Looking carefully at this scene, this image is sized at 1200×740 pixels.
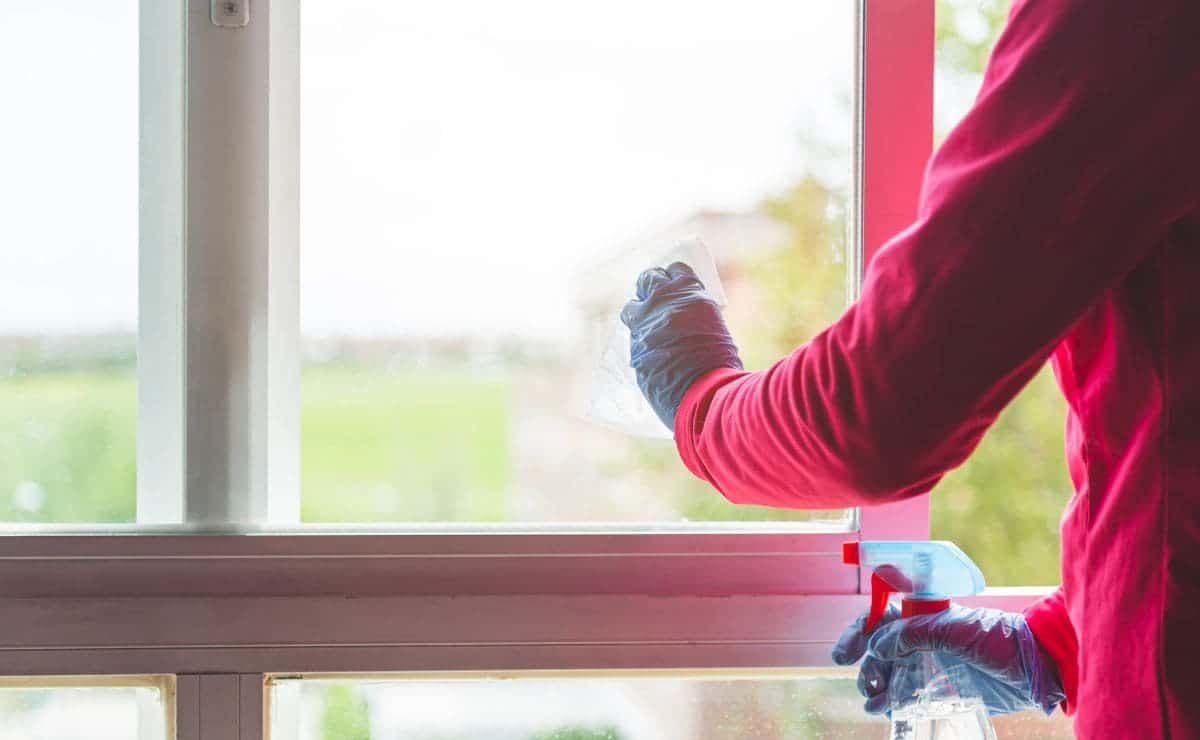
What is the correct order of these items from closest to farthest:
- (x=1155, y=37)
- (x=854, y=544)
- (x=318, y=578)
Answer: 1. (x=1155, y=37)
2. (x=854, y=544)
3. (x=318, y=578)

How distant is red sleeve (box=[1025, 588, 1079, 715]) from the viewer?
2.86ft

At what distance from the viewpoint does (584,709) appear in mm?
1083

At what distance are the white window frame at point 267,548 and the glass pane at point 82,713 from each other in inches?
2.6

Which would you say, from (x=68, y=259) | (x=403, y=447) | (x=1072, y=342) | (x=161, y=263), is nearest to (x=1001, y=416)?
(x=1072, y=342)

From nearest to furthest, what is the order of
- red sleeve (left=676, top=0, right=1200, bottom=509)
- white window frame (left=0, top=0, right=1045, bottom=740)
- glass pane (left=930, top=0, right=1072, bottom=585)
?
red sleeve (left=676, top=0, right=1200, bottom=509), white window frame (left=0, top=0, right=1045, bottom=740), glass pane (left=930, top=0, right=1072, bottom=585)

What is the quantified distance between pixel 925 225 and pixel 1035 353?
0.11 metres

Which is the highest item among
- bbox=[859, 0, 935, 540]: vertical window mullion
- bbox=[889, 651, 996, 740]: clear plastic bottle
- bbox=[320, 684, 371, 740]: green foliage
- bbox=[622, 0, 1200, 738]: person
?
bbox=[859, 0, 935, 540]: vertical window mullion

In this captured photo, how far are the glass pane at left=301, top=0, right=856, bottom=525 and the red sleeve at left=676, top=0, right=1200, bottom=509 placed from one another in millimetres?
442

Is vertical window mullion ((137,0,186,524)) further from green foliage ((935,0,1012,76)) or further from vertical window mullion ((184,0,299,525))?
green foliage ((935,0,1012,76))

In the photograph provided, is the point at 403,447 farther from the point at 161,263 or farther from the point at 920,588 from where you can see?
the point at 920,588

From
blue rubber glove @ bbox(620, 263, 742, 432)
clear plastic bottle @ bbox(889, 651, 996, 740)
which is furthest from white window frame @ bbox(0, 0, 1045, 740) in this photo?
blue rubber glove @ bbox(620, 263, 742, 432)

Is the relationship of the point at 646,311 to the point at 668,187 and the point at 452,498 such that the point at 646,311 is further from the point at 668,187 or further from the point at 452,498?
the point at 452,498

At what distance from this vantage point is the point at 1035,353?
60 cm

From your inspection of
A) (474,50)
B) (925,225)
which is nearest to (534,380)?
(474,50)
